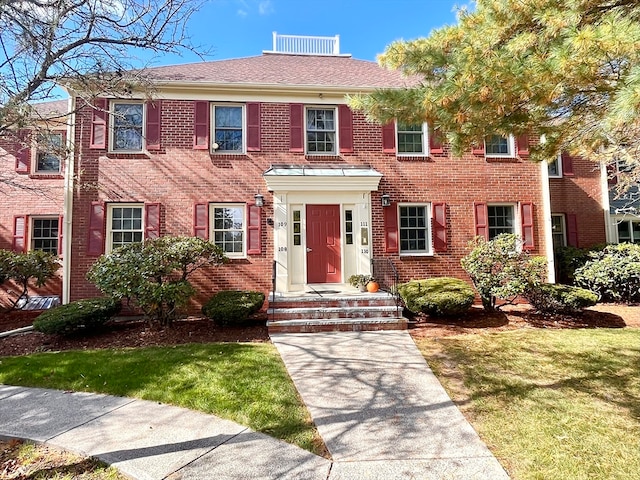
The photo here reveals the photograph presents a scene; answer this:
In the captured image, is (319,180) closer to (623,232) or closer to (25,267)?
(25,267)

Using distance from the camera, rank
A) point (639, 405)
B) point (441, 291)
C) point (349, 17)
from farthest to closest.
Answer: point (349, 17)
point (441, 291)
point (639, 405)

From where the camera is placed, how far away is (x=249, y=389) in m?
4.06

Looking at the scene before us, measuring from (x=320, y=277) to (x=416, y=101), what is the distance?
5328 mm

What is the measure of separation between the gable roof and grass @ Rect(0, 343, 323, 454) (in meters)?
6.36

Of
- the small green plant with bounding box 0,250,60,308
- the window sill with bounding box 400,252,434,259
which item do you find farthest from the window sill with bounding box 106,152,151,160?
the window sill with bounding box 400,252,434,259

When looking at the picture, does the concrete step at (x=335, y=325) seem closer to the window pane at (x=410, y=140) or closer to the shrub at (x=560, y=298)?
the shrub at (x=560, y=298)

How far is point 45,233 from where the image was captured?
34.9ft

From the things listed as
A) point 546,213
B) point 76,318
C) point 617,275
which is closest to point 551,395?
point 617,275

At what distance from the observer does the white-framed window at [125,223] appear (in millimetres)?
8594

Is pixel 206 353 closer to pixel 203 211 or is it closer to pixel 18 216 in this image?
pixel 203 211

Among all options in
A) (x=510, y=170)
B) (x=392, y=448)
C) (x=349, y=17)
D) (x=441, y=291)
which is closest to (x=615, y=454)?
(x=392, y=448)

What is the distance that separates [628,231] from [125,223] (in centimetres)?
1615

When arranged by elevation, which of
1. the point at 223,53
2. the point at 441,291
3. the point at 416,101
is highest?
the point at 223,53

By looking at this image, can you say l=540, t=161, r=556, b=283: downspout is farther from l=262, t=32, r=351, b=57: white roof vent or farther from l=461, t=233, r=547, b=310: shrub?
l=262, t=32, r=351, b=57: white roof vent
